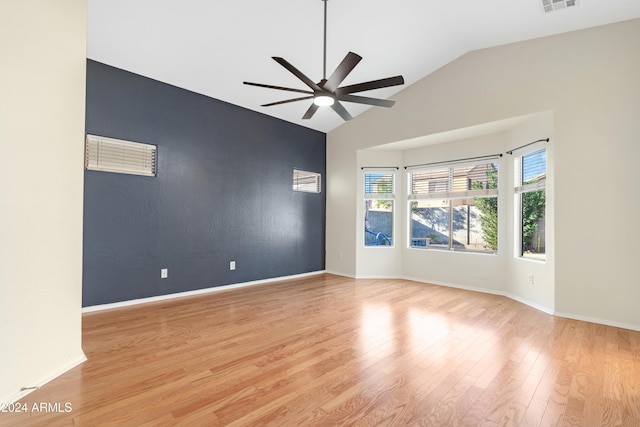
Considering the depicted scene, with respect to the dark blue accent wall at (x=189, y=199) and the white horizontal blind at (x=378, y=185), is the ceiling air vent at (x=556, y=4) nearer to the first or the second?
the white horizontal blind at (x=378, y=185)

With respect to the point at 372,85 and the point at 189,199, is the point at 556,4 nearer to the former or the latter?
the point at 372,85

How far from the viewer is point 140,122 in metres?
4.07

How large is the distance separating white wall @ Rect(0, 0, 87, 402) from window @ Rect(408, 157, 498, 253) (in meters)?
5.22

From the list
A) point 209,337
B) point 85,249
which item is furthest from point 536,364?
point 85,249

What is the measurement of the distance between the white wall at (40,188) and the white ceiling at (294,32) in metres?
1.07

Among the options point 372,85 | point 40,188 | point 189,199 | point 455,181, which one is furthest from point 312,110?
point 455,181

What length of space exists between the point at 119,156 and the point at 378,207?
4498 millimetres

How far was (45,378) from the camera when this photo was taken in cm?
206

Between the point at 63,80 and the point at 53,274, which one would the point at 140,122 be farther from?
the point at 53,274

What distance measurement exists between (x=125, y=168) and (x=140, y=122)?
0.67 metres

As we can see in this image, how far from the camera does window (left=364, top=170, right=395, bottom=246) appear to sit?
A: 6105 millimetres

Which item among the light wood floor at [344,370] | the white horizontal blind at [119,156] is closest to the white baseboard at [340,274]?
the light wood floor at [344,370]

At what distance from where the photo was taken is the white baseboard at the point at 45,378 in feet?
6.10

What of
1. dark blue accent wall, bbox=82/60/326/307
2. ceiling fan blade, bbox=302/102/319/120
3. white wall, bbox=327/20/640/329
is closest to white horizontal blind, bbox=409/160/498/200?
white wall, bbox=327/20/640/329
